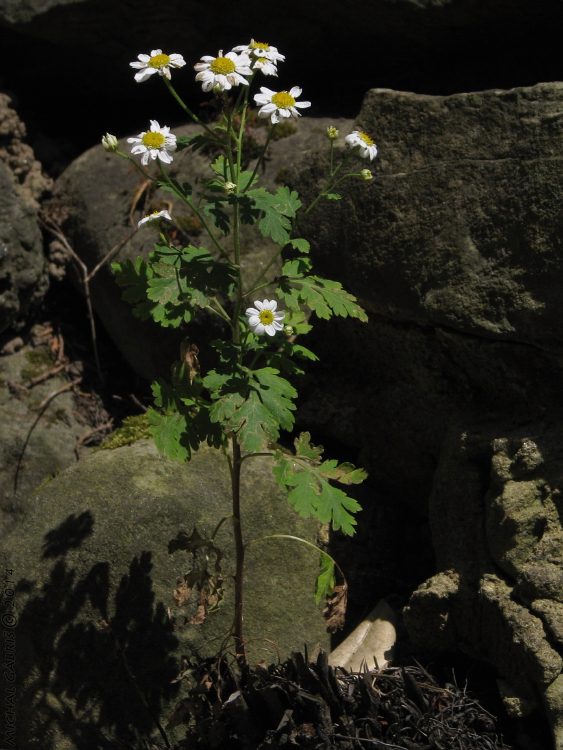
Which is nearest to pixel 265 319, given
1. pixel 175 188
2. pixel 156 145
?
pixel 175 188

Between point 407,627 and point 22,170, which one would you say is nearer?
point 407,627

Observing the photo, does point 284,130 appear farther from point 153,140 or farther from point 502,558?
point 502,558

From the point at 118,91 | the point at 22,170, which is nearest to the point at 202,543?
the point at 22,170

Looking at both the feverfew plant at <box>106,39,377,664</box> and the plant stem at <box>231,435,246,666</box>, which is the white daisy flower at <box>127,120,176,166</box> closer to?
the feverfew plant at <box>106,39,377,664</box>

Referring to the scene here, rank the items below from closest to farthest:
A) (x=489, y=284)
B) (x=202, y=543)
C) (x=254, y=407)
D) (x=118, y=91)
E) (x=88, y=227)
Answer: (x=254, y=407), (x=202, y=543), (x=489, y=284), (x=88, y=227), (x=118, y=91)

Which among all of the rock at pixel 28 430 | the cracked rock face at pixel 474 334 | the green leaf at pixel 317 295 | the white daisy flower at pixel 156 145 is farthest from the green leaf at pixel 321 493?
the rock at pixel 28 430

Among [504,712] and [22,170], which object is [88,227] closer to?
[22,170]
